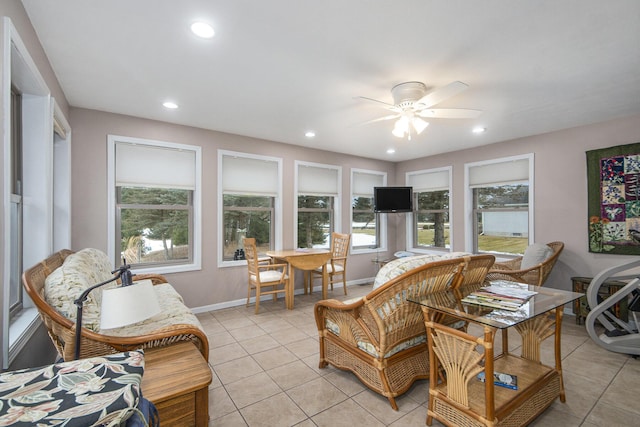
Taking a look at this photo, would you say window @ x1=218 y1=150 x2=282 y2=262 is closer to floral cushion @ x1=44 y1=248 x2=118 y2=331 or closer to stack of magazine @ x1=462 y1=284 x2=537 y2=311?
floral cushion @ x1=44 y1=248 x2=118 y2=331

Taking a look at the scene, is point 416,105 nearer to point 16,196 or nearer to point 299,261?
point 299,261

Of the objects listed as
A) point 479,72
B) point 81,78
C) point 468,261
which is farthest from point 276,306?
point 479,72

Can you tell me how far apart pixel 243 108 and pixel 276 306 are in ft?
8.83

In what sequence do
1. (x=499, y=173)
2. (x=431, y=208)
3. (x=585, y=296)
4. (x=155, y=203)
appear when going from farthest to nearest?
(x=431, y=208) < (x=499, y=173) < (x=155, y=203) < (x=585, y=296)

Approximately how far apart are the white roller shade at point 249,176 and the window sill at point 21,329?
2514mm

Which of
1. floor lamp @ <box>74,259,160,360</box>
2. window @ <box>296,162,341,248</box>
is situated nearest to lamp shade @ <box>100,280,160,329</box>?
floor lamp @ <box>74,259,160,360</box>

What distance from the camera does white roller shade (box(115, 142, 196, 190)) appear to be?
3539 millimetres

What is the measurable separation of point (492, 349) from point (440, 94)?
1.83m

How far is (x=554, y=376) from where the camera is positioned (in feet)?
6.51

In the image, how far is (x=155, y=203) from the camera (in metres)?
3.80

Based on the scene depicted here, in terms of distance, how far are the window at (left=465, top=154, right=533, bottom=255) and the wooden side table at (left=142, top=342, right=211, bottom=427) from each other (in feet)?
15.1

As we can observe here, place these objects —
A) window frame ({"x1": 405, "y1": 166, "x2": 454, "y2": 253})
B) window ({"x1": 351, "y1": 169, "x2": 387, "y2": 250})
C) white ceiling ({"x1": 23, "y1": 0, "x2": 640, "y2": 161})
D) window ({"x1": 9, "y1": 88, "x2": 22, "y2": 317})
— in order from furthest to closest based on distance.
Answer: window ({"x1": 351, "y1": 169, "x2": 387, "y2": 250}) → window frame ({"x1": 405, "y1": 166, "x2": 454, "y2": 253}) → window ({"x1": 9, "y1": 88, "x2": 22, "y2": 317}) → white ceiling ({"x1": 23, "y1": 0, "x2": 640, "y2": 161})

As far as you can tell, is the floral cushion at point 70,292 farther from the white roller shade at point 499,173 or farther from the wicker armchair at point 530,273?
the white roller shade at point 499,173

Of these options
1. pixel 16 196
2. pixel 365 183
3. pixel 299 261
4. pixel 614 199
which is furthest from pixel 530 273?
pixel 16 196
